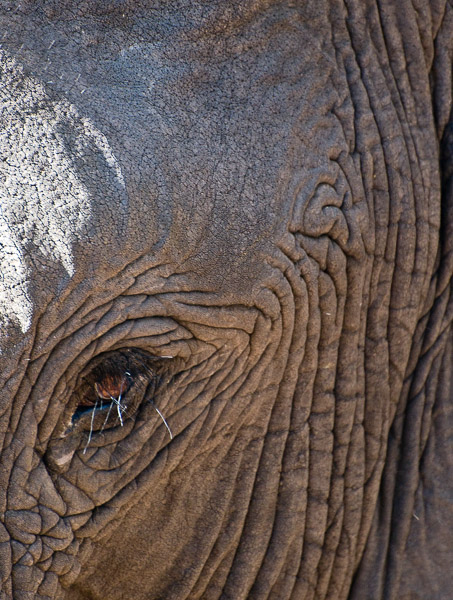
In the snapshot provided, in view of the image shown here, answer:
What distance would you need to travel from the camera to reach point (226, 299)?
7.51ft

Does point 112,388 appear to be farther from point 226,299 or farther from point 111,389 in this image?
point 226,299

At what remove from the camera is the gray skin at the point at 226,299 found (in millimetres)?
2111

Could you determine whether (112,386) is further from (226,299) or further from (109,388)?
(226,299)

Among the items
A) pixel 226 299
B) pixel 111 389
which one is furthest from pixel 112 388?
pixel 226 299

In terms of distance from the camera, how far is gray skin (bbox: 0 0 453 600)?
211 cm

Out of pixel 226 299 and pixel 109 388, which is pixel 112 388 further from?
pixel 226 299

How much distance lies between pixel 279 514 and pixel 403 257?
86 centimetres

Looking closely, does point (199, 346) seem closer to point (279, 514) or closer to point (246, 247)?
point (246, 247)

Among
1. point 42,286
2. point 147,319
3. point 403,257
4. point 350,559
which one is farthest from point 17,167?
point 350,559

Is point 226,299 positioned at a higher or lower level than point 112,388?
higher

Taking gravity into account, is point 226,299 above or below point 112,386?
above

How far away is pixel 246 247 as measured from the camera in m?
2.29

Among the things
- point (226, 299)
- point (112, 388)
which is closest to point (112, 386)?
point (112, 388)

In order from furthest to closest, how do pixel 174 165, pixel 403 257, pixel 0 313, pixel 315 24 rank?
1. pixel 403 257
2. pixel 315 24
3. pixel 174 165
4. pixel 0 313
